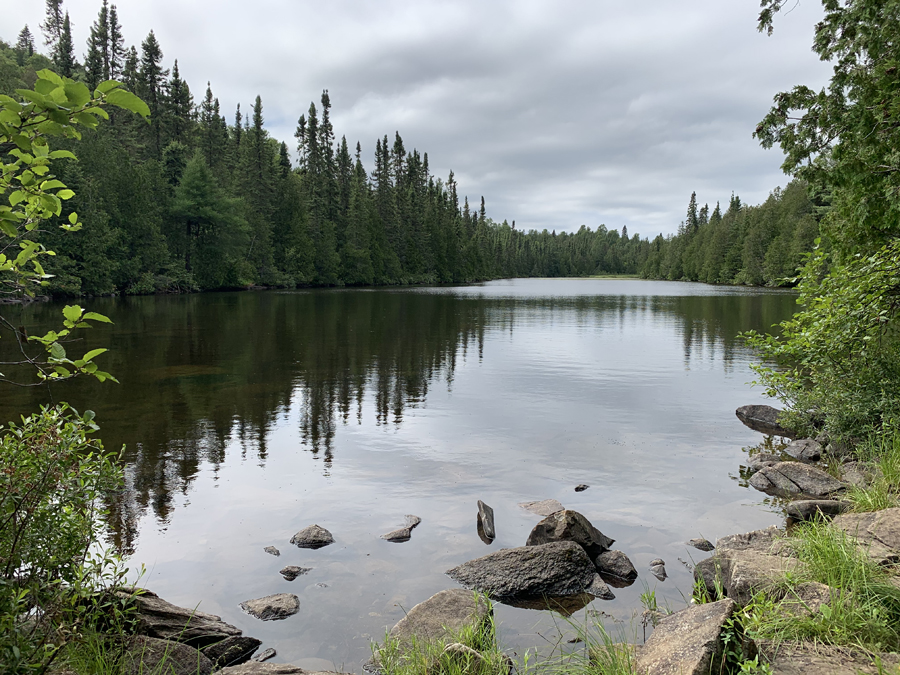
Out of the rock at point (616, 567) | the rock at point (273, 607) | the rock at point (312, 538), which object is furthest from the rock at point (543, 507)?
the rock at point (273, 607)

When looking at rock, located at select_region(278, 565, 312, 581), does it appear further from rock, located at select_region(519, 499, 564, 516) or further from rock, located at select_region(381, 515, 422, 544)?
rock, located at select_region(519, 499, 564, 516)

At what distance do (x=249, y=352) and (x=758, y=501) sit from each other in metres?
19.5

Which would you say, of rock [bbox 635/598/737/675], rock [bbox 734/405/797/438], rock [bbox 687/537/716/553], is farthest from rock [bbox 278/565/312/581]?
rock [bbox 734/405/797/438]

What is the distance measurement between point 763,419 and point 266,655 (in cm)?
1326

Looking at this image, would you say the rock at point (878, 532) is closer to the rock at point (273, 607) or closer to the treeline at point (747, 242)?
the rock at point (273, 607)

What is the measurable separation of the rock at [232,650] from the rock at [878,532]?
220 inches

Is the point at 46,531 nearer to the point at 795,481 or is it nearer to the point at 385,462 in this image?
the point at 385,462

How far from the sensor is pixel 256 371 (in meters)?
20.0

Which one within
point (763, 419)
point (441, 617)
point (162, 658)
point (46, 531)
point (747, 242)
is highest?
point (747, 242)

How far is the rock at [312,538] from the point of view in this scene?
26.1ft

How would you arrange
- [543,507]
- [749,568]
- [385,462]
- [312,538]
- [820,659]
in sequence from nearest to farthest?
[820,659] < [749,568] < [312,538] < [543,507] < [385,462]

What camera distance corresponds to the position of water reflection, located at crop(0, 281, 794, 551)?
1172 cm

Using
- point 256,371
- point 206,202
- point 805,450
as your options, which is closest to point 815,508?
point 805,450

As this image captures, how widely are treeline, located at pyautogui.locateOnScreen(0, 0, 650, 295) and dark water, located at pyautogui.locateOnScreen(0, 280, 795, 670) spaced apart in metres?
25.9
